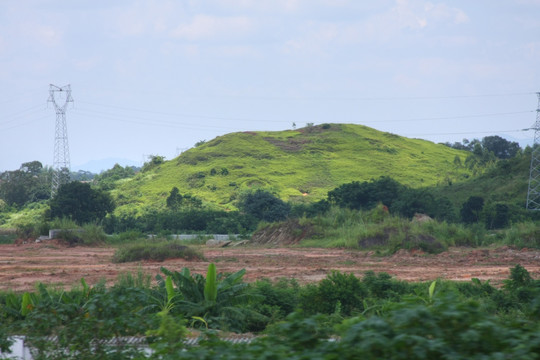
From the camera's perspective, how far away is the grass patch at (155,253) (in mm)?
22562

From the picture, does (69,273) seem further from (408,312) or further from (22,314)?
(408,312)

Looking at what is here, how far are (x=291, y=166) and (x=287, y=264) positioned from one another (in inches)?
1823

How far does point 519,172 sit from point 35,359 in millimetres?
48073

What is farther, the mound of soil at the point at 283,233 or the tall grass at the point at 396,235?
the mound of soil at the point at 283,233

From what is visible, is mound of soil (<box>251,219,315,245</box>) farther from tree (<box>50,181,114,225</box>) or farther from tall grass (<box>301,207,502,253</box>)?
tree (<box>50,181,114,225</box>)

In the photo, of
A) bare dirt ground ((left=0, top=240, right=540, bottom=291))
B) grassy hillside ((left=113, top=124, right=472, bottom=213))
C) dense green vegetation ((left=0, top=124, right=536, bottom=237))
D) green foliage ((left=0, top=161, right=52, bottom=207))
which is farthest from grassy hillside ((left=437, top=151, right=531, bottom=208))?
green foliage ((left=0, top=161, right=52, bottom=207))

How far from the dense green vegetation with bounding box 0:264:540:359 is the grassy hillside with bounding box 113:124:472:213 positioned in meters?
42.6

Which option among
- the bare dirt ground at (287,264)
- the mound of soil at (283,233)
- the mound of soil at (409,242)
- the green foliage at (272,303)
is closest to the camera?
the green foliage at (272,303)

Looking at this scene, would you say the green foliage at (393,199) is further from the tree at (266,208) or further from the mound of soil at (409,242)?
the mound of soil at (409,242)

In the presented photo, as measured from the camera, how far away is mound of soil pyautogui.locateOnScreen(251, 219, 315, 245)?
30719mm

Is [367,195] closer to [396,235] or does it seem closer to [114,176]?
[396,235]

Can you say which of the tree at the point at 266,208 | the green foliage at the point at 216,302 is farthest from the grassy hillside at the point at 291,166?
the green foliage at the point at 216,302

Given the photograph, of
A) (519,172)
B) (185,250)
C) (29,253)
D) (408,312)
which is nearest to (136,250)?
(185,250)

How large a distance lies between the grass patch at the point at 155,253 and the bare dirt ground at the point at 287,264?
357mm
